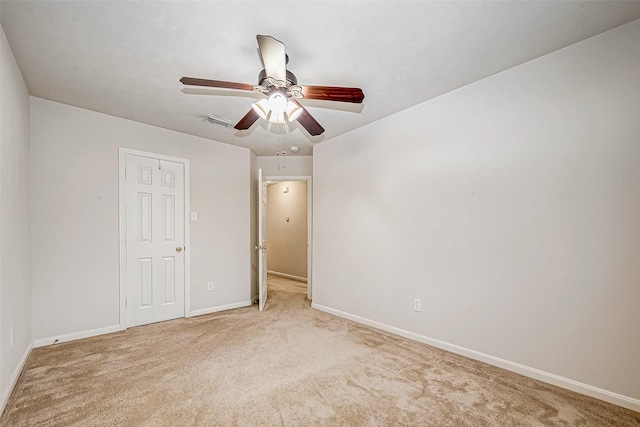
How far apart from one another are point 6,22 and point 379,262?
3.63m

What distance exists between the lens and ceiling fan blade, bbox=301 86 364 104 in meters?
1.80

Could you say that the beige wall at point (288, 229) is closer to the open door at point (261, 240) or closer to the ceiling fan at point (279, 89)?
the open door at point (261, 240)

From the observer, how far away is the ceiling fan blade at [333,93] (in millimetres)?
1804

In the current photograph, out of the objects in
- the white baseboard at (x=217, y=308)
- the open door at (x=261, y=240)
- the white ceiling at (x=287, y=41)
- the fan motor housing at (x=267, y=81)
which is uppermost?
the white ceiling at (x=287, y=41)

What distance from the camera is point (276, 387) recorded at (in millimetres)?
2104

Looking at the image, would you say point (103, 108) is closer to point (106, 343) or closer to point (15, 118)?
point (15, 118)

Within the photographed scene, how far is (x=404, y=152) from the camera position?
3092mm

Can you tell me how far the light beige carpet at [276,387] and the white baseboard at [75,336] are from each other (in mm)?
108

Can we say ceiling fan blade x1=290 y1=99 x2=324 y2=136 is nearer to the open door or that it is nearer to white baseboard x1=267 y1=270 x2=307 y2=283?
the open door

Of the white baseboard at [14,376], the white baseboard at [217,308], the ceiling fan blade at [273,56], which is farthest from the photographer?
the white baseboard at [217,308]

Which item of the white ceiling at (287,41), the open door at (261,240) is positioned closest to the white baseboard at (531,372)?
the open door at (261,240)

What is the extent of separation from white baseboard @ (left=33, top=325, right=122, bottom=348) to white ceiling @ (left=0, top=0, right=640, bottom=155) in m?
2.46

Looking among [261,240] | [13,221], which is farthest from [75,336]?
[261,240]

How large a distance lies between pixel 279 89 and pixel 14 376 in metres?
2.98
